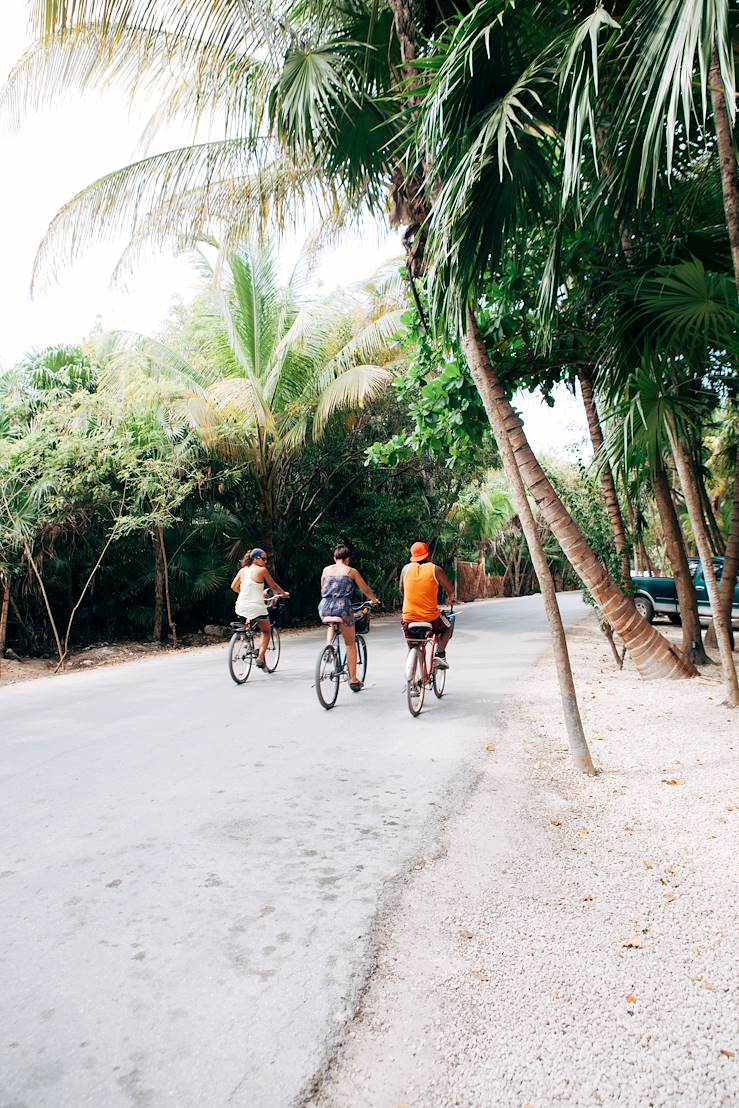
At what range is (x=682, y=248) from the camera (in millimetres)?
7207

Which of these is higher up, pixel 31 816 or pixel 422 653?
pixel 422 653

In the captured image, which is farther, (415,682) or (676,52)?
(415,682)

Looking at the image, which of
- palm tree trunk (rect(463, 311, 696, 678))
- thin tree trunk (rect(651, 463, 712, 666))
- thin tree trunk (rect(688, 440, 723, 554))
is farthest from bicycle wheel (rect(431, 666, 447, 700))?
thin tree trunk (rect(651, 463, 712, 666))

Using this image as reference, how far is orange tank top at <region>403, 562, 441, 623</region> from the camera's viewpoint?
321 inches

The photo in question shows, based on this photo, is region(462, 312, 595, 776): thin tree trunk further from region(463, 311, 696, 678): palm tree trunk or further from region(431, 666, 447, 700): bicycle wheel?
region(431, 666, 447, 700): bicycle wheel

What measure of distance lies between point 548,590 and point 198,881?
11.2ft

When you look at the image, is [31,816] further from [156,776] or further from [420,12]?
[420,12]

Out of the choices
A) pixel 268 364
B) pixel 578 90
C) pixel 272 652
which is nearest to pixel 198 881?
pixel 578 90

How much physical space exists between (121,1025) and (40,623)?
49.0 feet

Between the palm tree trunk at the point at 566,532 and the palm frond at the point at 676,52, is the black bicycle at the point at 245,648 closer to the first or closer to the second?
the palm tree trunk at the point at 566,532

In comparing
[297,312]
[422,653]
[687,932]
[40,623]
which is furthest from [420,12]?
[40,623]

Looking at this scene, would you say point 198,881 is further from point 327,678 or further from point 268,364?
point 268,364

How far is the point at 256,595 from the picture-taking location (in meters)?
10.7

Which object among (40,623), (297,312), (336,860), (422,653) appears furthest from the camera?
(297,312)
